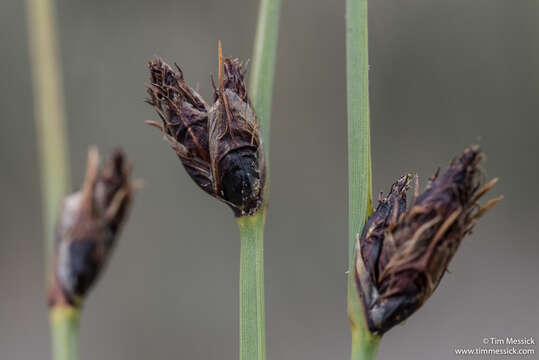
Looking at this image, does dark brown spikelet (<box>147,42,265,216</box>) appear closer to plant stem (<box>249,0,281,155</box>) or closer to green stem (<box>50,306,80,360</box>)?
plant stem (<box>249,0,281,155</box>)

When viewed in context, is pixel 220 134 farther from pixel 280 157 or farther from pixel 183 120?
pixel 280 157

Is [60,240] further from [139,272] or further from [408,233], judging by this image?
[139,272]

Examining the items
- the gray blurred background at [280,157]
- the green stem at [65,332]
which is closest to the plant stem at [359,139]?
the green stem at [65,332]

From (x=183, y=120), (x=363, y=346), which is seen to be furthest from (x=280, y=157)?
(x=363, y=346)

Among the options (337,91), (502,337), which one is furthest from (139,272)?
(502,337)

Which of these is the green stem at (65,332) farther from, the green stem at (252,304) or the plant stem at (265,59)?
the plant stem at (265,59)

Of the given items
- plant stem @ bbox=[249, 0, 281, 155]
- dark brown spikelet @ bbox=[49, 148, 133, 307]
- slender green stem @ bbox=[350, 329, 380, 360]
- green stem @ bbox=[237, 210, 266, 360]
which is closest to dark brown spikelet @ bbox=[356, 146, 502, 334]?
slender green stem @ bbox=[350, 329, 380, 360]

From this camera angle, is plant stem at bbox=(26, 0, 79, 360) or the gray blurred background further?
the gray blurred background

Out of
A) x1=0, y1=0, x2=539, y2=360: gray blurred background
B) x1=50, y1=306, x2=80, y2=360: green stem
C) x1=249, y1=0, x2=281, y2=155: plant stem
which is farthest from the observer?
x1=0, y1=0, x2=539, y2=360: gray blurred background
